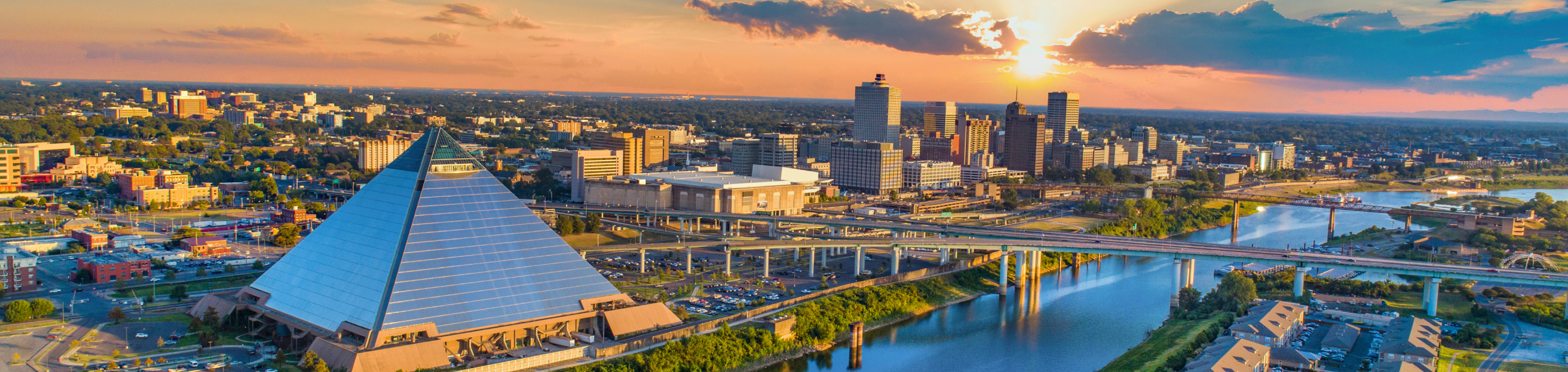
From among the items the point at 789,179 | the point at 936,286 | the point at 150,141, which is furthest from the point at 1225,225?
the point at 150,141

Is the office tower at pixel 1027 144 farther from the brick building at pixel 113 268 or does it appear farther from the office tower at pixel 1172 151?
the brick building at pixel 113 268

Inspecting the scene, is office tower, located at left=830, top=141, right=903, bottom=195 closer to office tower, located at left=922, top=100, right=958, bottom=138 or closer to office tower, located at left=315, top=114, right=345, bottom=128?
office tower, located at left=922, top=100, right=958, bottom=138

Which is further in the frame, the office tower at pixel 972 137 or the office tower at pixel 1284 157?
the office tower at pixel 1284 157

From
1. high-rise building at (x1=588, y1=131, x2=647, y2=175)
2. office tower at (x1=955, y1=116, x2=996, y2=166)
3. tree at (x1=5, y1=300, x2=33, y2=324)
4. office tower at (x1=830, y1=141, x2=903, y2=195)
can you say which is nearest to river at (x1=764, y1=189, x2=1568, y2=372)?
tree at (x1=5, y1=300, x2=33, y2=324)

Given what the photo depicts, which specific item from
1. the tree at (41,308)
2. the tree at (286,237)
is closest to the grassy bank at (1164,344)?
the tree at (41,308)

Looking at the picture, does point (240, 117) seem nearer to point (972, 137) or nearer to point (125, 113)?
point (125, 113)

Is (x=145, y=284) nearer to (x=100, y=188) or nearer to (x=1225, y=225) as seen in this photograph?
(x=100, y=188)
